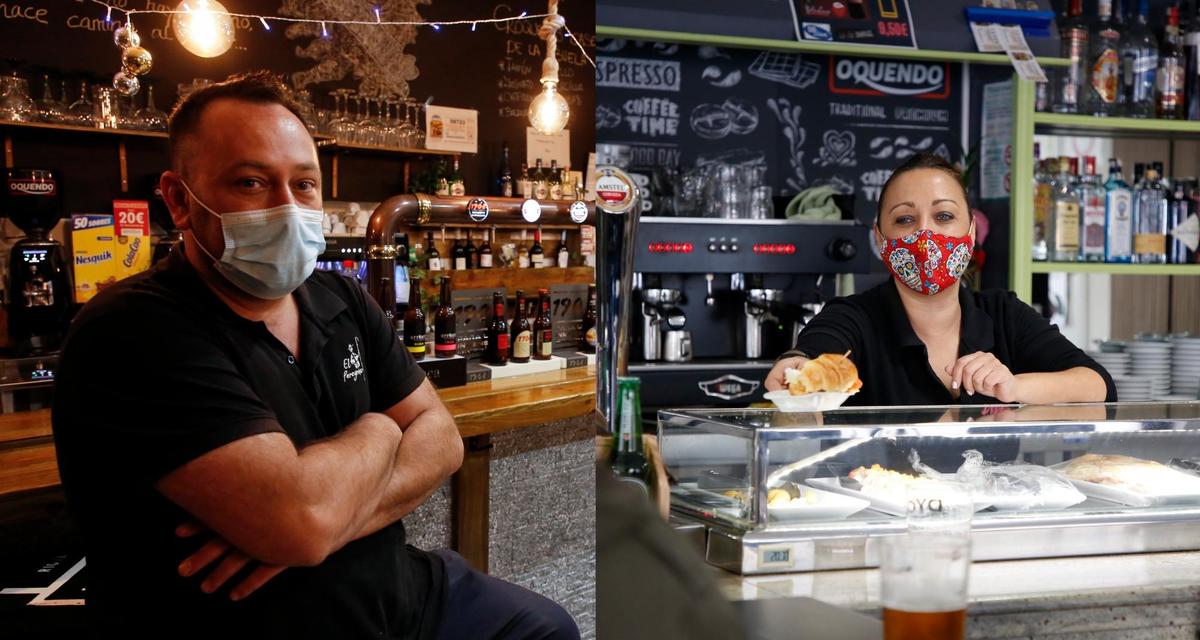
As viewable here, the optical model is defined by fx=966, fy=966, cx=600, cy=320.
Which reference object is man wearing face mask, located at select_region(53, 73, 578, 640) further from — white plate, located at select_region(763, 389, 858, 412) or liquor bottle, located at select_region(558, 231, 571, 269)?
liquor bottle, located at select_region(558, 231, 571, 269)

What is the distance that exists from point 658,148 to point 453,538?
192 centimetres

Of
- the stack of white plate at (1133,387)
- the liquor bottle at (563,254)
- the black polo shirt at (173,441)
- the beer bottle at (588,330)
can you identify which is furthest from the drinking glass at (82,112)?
the stack of white plate at (1133,387)

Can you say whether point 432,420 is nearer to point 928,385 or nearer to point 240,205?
point 240,205

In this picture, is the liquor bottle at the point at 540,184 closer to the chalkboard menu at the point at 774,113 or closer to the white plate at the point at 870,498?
the chalkboard menu at the point at 774,113

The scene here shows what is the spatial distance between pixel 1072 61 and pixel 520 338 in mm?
2351

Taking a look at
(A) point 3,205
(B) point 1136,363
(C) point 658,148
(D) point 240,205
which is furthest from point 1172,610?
(A) point 3,205

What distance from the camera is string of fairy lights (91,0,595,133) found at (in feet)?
11.3

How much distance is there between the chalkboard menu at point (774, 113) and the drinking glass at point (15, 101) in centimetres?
226

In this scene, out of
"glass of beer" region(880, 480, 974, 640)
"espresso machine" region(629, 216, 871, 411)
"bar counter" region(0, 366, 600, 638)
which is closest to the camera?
"glass of beer" region(880, 480, 974, 640)

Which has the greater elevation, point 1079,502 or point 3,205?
point 3,205

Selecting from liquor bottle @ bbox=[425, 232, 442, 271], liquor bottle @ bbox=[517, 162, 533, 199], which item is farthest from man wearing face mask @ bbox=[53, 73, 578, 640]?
liquor bottle @ bbox=[517, 162, 533, 199]

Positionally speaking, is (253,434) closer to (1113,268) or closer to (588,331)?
(1113,268)

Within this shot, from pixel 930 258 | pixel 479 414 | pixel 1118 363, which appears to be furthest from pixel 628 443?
pixel 1118 363

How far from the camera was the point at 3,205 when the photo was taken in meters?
3.46
